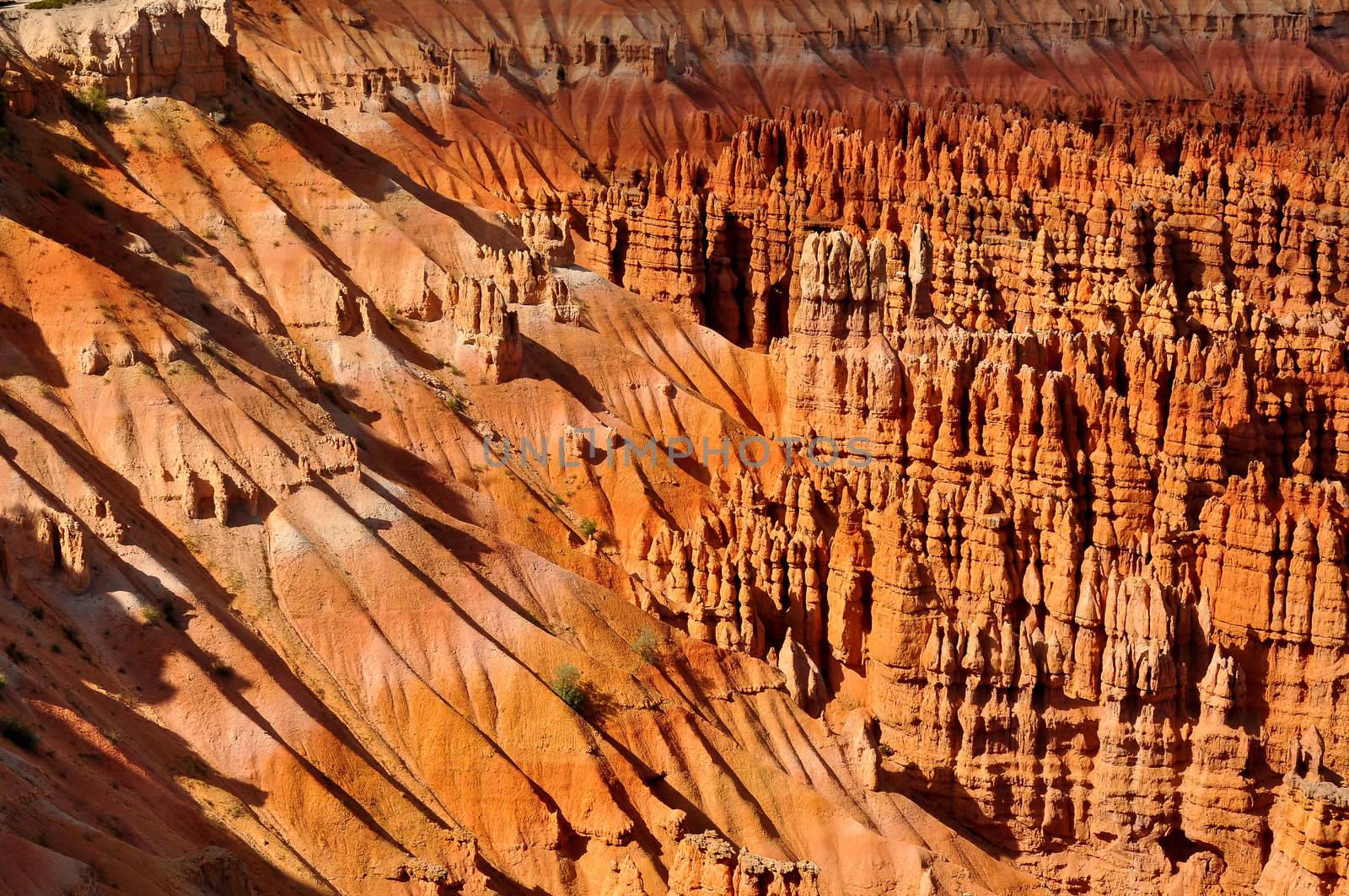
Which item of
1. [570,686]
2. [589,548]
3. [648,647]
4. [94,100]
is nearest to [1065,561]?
[648,647]

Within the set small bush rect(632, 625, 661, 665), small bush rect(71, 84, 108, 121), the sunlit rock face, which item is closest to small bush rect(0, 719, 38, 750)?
the sunlit rock face

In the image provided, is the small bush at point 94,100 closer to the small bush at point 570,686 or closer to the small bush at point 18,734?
the small bush at point 570,686

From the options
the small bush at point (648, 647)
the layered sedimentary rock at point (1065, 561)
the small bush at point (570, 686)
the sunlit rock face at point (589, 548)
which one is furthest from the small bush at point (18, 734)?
the layered sedimentary rock at point (1065, 561)

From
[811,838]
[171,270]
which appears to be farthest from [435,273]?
[811,838]

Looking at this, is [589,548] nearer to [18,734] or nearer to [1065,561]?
[1065,561]

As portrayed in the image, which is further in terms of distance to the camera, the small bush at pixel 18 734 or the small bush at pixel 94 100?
the small bush at pixel 94 100

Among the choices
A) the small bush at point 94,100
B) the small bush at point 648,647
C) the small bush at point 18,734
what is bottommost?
the small bush at point 648,647

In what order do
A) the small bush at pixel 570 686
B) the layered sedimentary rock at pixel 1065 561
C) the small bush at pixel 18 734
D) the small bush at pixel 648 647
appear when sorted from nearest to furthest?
1. the small bush at pixel 18 734
2. the small bush at pixel 570 686
3. the small bush at pixel 648 647
4. the layered sedimentary rock at pixel 1065 561
